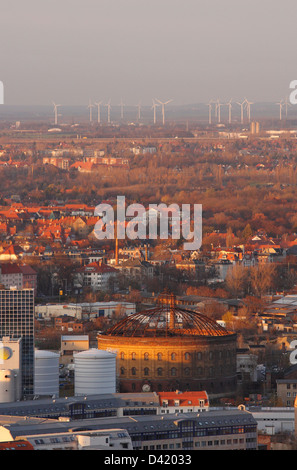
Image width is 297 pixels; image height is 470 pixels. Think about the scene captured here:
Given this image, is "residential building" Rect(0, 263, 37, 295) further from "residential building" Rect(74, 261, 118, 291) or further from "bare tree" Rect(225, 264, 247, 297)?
"bare tree" Rect(225, 264, 247, 297)

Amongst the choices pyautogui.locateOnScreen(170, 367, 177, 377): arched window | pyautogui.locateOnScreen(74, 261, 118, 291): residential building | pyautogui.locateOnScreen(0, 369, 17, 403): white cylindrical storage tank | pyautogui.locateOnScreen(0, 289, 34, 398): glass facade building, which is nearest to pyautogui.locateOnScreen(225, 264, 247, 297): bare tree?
pyautogui.locateOnScreen(74, 261, 118, 291): residential building

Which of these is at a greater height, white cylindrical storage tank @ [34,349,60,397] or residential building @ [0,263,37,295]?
white cylindrical storage tank @ [34,349,60,397]

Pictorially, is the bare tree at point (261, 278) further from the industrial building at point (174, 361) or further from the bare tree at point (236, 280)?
the industrial building at point (174, 361)

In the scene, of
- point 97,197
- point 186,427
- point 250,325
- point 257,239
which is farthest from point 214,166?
point 186,427

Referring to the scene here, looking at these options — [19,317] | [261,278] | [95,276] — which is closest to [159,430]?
[19,317]

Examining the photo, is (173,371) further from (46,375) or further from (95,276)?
(95,276)
